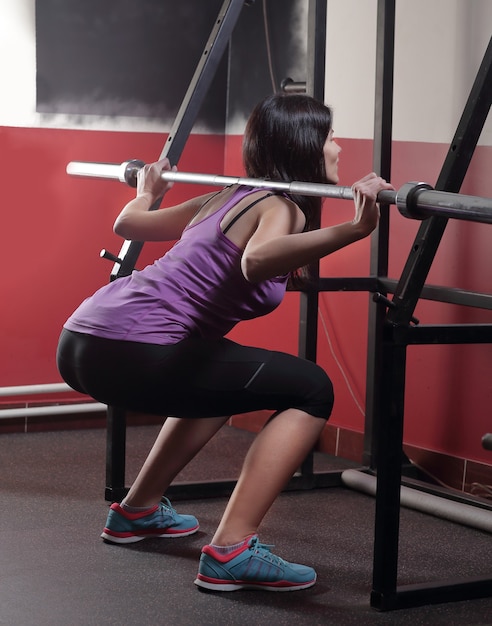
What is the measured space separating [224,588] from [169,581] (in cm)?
14

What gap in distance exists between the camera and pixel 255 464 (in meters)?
2.21

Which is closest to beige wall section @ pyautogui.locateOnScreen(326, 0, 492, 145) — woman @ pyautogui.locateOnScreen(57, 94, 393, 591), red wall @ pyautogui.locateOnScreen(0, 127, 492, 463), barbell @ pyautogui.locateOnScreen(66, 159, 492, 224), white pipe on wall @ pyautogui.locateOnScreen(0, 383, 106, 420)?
red wall @ pyautogui.locateOnScreen(0, 127, 492, 463)

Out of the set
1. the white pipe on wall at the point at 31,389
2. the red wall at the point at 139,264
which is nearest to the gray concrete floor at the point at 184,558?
the white pipe on wall at the point at 31,389

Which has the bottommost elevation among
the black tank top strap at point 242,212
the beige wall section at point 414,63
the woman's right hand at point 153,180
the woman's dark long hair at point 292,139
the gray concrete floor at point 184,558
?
the gray concrete floor at point 184,558

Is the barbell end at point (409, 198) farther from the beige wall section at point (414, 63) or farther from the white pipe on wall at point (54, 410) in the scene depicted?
the white pipe on wall at point (54, 410)

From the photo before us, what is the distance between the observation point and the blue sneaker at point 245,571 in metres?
2.20

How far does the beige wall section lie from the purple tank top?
3.84 feet

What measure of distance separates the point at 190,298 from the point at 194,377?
0.18 meters

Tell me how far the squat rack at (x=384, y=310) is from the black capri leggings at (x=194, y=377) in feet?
0.67

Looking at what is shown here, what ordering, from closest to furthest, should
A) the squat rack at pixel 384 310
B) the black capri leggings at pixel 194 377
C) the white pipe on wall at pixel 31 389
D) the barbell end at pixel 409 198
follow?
the barbell end at pixel 409 198
the squat rack at pixel 384 310
the black capri leggings at pixel 194 377
the white pipe on wall at pixel 31 389

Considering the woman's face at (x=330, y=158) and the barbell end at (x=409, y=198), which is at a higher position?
the woman's face at (x=330, y=158)

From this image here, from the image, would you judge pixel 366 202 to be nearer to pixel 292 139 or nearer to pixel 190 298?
pixel 292 139

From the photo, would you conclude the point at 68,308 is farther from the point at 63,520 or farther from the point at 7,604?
the point at 7,604

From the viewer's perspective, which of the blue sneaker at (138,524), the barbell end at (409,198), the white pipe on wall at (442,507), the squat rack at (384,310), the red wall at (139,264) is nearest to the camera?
the barbell end at (409,198)
